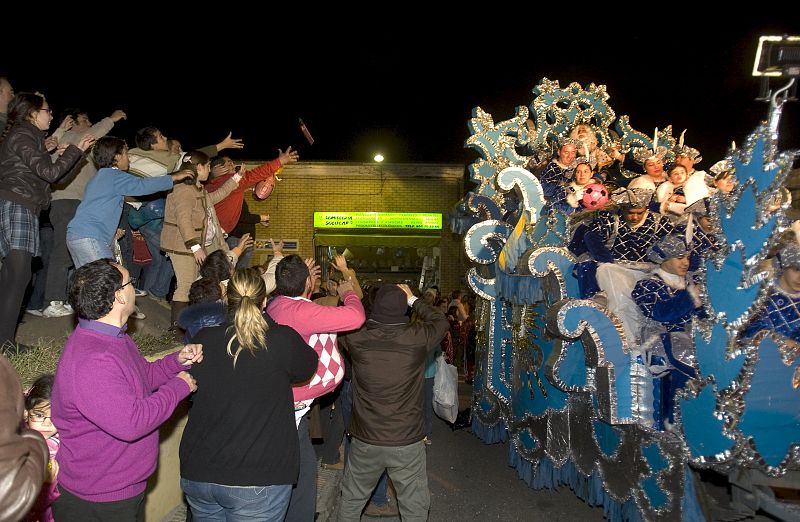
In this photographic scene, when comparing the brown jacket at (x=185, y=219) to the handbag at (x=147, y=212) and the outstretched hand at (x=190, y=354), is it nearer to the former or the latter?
the handbag at (x=147, y=212)

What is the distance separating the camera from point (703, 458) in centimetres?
342

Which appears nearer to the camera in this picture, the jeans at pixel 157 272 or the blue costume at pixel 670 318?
the blue costume at pixel 670 318

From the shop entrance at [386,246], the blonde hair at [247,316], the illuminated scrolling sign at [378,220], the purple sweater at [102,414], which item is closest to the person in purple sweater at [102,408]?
the purple sweater at [102,414]

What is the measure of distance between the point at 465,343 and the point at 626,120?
226 inches

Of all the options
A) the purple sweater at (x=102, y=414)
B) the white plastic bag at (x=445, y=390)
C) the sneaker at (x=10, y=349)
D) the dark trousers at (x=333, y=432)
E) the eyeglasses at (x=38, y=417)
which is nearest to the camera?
the purple sweater at (x=102, y=414)

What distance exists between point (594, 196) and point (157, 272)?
4923 mm

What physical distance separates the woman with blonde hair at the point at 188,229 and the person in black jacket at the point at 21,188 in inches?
52.1

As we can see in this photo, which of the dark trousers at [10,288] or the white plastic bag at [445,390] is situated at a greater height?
the dark trousers at [10,288]

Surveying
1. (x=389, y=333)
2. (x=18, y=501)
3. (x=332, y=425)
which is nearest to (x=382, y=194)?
(x=332, y=425)

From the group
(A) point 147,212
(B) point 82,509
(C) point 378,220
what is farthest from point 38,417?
(C) point 378,220

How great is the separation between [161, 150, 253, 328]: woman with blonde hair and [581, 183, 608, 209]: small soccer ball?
3285 mm

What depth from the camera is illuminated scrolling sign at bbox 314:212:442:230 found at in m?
17.2

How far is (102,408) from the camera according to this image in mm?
2211

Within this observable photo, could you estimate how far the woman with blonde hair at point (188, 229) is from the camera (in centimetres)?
508
